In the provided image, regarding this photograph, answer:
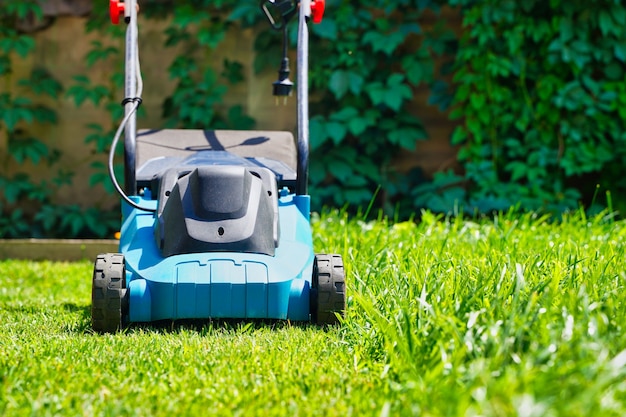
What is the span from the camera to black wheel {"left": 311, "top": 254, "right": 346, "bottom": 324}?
2.57 m

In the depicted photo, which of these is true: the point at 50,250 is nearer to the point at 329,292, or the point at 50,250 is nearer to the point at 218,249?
the point at 218,249

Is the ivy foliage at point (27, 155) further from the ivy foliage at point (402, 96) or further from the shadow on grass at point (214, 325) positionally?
the shadow on grass at point (214, 325)

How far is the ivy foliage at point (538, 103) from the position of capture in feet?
17.0

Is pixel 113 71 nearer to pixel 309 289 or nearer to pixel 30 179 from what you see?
pixel 30 179

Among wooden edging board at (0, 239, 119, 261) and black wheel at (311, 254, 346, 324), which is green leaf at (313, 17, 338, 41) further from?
black wheel at (311, 254, 346, 324)

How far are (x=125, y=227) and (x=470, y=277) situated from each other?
3.62ft

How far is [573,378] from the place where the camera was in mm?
1616

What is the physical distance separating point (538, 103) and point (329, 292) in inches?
123

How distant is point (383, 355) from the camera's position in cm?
223

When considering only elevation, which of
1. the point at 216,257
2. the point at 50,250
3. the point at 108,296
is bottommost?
the point at 50,250

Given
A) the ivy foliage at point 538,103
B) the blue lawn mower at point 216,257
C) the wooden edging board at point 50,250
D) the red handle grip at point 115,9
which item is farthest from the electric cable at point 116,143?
the ivy foliage at point 538,103

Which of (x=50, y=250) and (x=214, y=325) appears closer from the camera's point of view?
(x=214, y=325)

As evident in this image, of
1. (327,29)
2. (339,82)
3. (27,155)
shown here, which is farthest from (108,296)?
(27,155)

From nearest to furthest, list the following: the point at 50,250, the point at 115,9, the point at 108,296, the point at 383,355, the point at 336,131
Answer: the point at 383,355, the point at 108,296, the point at 115,9, the point at 50,250, the point at 336,131
